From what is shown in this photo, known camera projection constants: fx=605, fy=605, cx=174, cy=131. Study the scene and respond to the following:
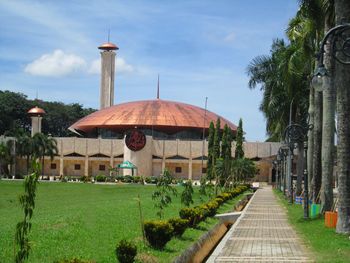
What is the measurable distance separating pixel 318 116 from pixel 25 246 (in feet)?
66.8

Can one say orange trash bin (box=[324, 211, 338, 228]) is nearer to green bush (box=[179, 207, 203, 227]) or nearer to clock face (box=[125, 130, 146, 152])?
green bush (box=[179, 207, 203, 227])

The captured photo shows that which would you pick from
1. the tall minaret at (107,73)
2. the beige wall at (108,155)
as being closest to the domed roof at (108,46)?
the tall minaret at (107,73)

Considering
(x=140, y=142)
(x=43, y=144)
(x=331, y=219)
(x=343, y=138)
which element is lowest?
(x=331, y=219)

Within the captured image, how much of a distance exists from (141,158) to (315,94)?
57.3m

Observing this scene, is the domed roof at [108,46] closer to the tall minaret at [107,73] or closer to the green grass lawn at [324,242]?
the tall minaret at [107,73]

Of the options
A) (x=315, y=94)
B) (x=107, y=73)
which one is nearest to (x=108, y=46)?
(x=107, y=73)

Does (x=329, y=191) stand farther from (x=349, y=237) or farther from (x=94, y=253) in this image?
(x=94, y=253)

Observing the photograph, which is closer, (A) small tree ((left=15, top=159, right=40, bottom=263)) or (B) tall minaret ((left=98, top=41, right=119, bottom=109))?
(A) small tree ((left=15, top=159, right=40, bottom=263))

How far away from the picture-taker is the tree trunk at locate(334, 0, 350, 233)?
15.8m

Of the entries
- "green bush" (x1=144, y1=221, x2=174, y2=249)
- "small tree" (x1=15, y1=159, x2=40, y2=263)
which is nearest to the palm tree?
"green bush" (x1=144, y1=221, x2=174, y2=249)

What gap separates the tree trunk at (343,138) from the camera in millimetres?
15750

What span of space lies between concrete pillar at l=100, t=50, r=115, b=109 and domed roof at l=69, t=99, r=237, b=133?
12.8ft

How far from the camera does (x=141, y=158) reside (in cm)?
8194

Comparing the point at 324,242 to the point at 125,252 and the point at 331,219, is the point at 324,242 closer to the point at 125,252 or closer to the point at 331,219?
→ the point at 331,219
